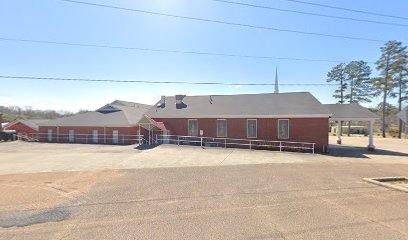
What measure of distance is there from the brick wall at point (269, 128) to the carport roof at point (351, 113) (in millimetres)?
3706

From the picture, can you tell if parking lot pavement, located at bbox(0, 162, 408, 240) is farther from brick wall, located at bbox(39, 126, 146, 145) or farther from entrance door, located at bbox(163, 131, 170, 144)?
brick wall, located at bbox(39, 126, 146, 145)

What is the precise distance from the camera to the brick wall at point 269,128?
68.1 ft

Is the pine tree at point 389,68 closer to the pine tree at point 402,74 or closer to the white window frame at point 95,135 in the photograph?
the pine tree at point 402,74

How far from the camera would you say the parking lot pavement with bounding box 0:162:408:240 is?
5605mm

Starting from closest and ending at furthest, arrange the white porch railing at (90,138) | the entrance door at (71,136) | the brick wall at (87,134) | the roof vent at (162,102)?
the white porch railing at (90,138) → the brick wall at (87,134) → the roof vent at (162,102) → the entrance door at (71,136)

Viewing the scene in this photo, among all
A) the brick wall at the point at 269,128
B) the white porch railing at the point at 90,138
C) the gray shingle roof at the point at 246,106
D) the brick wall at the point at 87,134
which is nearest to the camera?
the brick wall at the point at 269,128

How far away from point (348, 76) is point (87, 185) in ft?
180

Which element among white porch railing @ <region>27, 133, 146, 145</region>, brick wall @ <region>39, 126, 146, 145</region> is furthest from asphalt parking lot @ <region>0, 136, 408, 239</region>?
brick wall @ <region>39, 126, 146, 145</region>

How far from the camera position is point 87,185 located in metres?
9.81

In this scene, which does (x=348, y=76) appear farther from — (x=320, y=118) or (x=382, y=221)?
(x=382, y=221)

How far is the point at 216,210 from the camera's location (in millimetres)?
7031

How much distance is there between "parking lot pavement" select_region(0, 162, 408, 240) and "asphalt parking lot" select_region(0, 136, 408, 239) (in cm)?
2

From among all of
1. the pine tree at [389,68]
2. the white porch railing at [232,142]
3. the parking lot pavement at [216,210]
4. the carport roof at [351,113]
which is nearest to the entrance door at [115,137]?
the white porch railing at [232,142]

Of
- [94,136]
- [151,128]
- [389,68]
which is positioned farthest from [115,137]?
[389,68]
